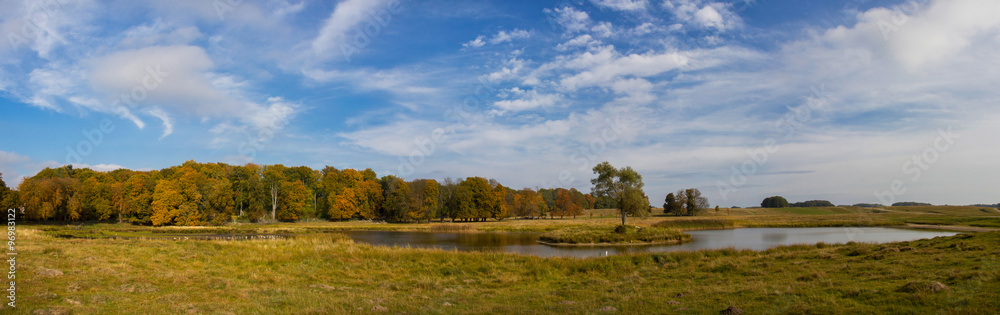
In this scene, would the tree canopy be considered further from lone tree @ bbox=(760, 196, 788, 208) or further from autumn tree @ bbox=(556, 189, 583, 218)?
lone tree @ bbox=(760, 196, 788, 208)

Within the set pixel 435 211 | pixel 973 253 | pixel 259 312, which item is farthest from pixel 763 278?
pixel 435 211

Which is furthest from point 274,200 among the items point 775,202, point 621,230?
point 775,202

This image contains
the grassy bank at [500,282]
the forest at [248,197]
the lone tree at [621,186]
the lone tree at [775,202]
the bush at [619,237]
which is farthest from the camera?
the lone tree at [775,202]

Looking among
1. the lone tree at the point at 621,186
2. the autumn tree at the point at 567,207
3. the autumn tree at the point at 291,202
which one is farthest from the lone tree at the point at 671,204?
the autumn tree at the point at 291,202

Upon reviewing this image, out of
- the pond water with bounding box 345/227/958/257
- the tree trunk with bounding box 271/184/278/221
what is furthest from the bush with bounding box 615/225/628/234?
the tree trunk with bounding box 271/184/278/221

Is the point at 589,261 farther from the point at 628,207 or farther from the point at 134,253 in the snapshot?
the point at 628,207

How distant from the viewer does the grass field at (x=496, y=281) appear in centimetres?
1012

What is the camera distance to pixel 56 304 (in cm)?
1033

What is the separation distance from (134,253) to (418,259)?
13.6 metres

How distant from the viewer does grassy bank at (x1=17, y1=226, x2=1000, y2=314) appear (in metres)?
10.1

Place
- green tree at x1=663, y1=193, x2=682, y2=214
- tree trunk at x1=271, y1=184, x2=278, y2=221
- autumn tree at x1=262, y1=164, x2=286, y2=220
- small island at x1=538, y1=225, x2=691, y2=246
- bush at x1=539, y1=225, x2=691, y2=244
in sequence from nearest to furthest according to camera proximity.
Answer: small island at x1=538, y1=225, x2=691, y2=246 → bush at x1=539, y1=225, x2=691, y2=244 → tree trunk at x1=271, y1=184, x2=278, y2=221 → autumn tree at x1=262, y1=164, x2=286, y2=220 → green tree at x1=663, y1=193, x2=682, y2=214

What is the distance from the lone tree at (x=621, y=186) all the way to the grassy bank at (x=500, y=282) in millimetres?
30730

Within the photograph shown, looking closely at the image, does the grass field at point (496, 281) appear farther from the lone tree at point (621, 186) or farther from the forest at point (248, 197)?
the forest at point (248, 197)

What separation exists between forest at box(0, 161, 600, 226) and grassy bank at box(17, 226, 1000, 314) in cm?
4411
